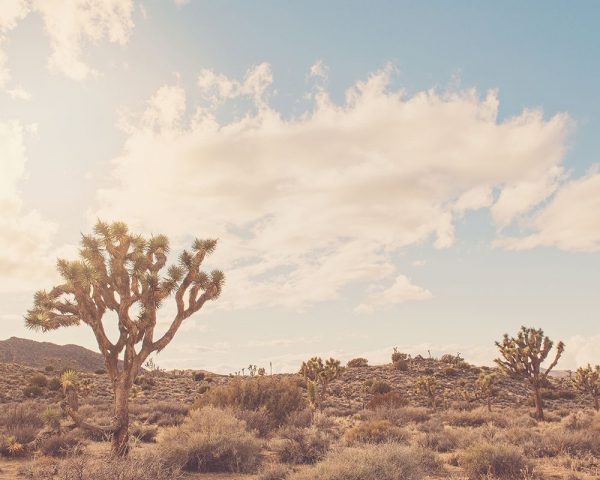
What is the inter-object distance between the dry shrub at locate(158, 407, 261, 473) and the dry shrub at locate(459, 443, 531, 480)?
16.1 ft

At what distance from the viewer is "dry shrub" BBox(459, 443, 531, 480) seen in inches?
368

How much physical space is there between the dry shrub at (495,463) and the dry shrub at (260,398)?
9.03 meters

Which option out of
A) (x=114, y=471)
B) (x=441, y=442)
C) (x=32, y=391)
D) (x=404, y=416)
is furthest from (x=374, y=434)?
(x=32, y=391)

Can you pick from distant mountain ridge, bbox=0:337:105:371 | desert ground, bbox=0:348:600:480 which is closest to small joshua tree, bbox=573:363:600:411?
desert ground, bbox=0:348:600:480

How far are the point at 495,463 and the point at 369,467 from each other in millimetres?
3306

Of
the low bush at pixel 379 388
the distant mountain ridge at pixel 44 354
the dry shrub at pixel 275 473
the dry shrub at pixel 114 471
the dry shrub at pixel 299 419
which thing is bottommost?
the dry shrub at pixel 275 473

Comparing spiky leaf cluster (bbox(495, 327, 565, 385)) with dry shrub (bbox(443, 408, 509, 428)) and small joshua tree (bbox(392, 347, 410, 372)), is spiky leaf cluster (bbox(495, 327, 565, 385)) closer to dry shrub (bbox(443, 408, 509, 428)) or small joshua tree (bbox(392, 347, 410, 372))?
dry shrub (bbox(443, 408, 509, 428))

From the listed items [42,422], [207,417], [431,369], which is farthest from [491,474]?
[431,369]

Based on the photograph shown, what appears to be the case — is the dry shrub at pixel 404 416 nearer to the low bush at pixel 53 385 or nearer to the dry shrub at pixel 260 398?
the dry shrub at pixel 260 398

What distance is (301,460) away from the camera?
11.7m

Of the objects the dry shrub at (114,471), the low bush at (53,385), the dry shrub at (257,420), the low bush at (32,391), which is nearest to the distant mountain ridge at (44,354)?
the low bush at (53,385)

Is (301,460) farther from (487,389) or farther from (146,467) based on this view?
(487,389)

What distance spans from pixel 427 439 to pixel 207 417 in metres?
6.73

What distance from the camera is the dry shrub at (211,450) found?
10.6 m
